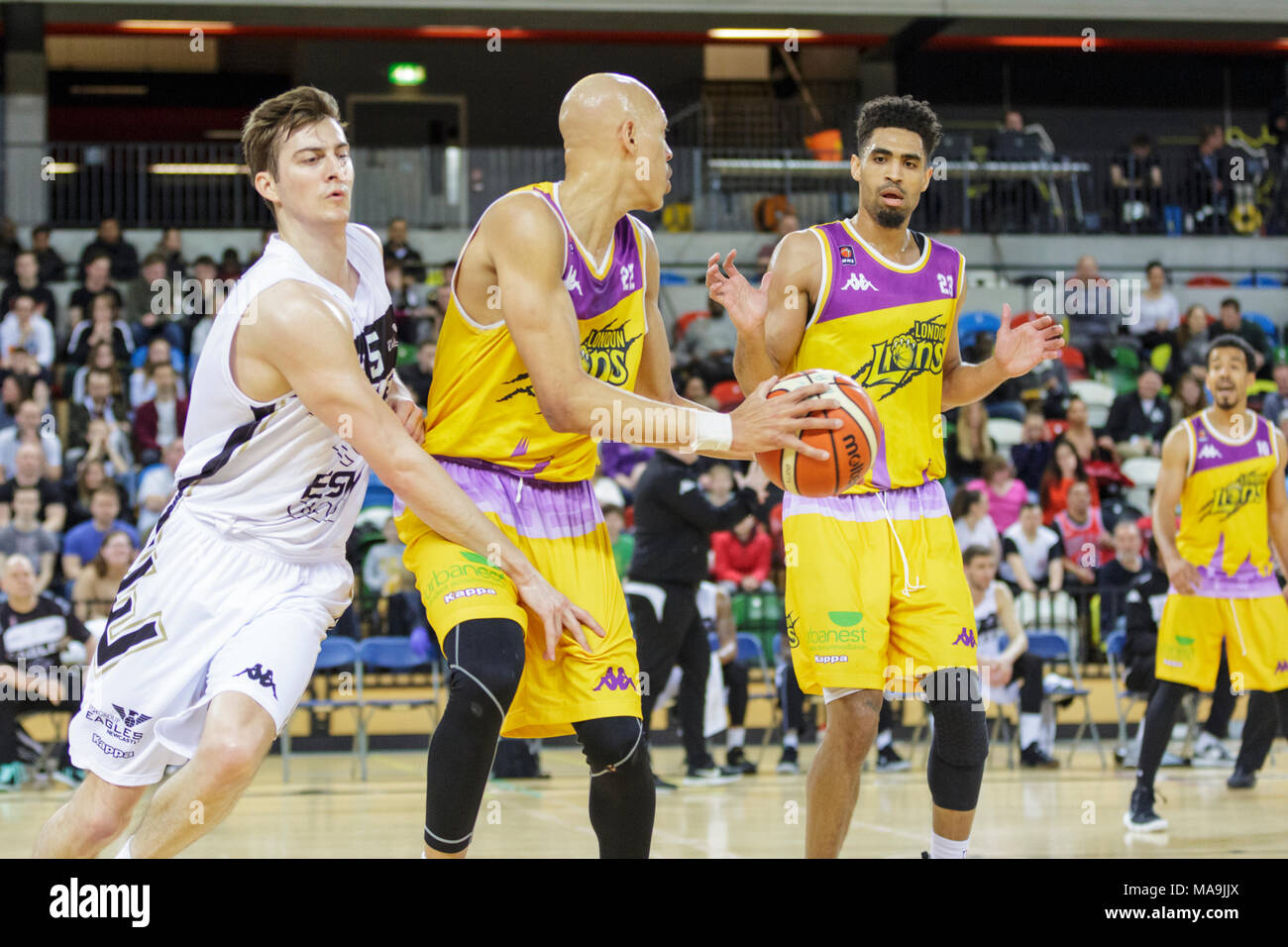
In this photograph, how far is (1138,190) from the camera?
19297mm

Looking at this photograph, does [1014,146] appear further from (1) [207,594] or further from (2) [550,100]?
(1) [207,594]

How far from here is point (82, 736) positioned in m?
3.63

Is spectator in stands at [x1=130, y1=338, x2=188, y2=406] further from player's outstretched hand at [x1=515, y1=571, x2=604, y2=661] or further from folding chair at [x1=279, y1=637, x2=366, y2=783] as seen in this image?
player's outstretched hand at [x1=515, y1=571, x2=604, y2=661]

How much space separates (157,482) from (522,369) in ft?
28.9

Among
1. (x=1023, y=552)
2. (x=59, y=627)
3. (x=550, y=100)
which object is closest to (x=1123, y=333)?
(x=1023, y=552)

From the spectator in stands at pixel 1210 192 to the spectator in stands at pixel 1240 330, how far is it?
10.6 ft

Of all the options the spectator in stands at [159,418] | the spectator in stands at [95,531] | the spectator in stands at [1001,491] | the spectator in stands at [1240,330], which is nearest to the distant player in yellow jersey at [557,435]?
the spectator in stands at [95,531]

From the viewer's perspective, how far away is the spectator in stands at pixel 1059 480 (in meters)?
13.1

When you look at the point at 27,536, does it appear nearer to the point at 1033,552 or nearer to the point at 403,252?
Result: the point at 403,252

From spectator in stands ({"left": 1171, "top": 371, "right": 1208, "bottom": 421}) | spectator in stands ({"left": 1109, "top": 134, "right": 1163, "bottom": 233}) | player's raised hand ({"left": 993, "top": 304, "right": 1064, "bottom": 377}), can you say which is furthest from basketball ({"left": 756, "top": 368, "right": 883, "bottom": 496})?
spectator in stands ({"left": 1109, "top": 134, "right": 1163, "bottom": 233})

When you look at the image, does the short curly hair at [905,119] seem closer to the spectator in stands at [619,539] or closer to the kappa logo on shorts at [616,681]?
the kappa logo on shorts at [616,681]

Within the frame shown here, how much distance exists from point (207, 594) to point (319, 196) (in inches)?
40.6

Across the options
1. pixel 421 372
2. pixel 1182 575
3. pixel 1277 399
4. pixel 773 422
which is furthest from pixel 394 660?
pixel 1277 399

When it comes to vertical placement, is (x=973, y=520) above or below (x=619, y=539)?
above
